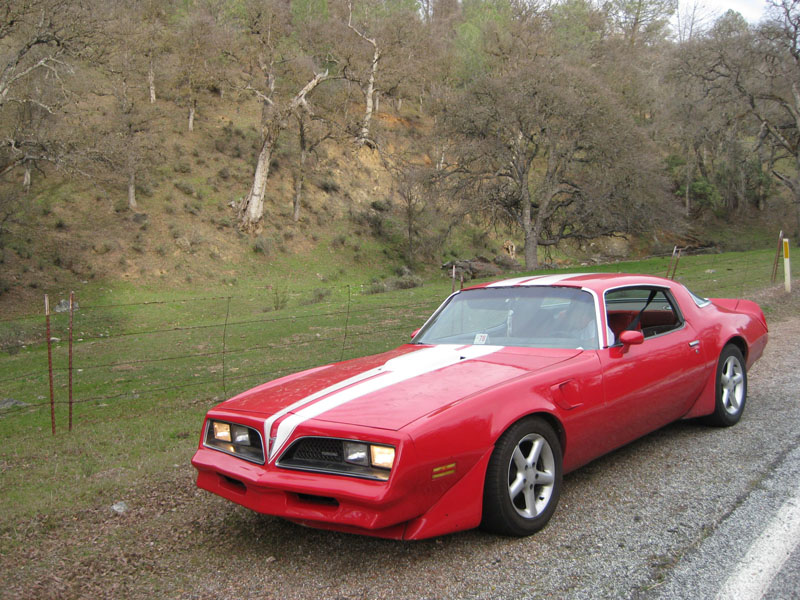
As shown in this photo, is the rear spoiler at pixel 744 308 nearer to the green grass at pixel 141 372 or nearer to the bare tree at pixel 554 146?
the green grass at pixel 141 372

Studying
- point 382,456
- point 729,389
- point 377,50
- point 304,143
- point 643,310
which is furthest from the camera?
point 304,143

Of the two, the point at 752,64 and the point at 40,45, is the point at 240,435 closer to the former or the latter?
the point at 40,45

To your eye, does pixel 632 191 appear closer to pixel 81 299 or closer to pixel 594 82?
pixel 594 82

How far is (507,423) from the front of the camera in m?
3.37

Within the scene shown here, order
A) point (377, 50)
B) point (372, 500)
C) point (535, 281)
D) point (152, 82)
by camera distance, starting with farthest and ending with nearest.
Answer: point (152, 82) < point (377, 50) < point (535, 281) < point (372, 500)

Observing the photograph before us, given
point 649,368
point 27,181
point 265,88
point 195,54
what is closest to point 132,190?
point 27,181

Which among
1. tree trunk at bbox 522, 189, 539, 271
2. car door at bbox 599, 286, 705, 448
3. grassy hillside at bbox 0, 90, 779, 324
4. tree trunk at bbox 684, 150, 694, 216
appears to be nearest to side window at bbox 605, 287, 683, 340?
car door at bbox 599, 286, 705, 448

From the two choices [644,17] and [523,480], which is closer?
[523,480]

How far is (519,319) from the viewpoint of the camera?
15.4ft

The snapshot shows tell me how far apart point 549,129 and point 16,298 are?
22.4 meters

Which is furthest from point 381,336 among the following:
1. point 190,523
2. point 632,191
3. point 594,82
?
point 594,82

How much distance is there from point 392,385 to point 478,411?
0.61m

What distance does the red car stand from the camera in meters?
3.07

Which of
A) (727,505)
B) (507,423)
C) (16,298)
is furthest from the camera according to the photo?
(16,298)
